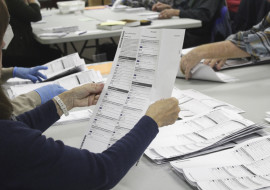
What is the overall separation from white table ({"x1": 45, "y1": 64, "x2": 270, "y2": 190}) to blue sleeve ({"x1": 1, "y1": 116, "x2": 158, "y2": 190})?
14cm

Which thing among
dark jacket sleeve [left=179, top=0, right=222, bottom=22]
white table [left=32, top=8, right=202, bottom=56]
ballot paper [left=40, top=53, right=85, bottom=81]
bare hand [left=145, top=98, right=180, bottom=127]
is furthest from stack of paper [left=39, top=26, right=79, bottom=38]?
bare hand [left=145, top=98, right=180, bottom=127]

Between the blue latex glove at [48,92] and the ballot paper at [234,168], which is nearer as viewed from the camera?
the ballot paper at [234,168]

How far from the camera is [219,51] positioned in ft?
5.40

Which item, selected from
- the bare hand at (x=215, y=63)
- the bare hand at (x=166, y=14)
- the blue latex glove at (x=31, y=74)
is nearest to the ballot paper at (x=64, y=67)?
the blue latex glove at (x=31, y=74)

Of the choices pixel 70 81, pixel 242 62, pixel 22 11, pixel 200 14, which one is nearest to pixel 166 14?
pixel 200 14

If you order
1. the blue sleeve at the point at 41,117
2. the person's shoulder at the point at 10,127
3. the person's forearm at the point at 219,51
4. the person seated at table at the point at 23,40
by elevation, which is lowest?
the person seated at table at the point at 23,40

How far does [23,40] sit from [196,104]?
2.09 meters

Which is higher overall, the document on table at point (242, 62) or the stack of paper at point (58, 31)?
Answer: the document on table at point (242, 62)

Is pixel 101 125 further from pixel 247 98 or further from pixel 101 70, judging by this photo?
pixel 101 70

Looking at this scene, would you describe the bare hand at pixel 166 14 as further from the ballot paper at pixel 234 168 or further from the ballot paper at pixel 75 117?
the ballot paper at pixel 234 168

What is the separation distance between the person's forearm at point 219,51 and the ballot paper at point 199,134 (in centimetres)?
49

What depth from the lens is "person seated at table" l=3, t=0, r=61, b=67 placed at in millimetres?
2824

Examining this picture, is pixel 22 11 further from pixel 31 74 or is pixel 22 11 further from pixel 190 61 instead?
pixel 190 61

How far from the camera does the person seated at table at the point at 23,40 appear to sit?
282 centimetres
